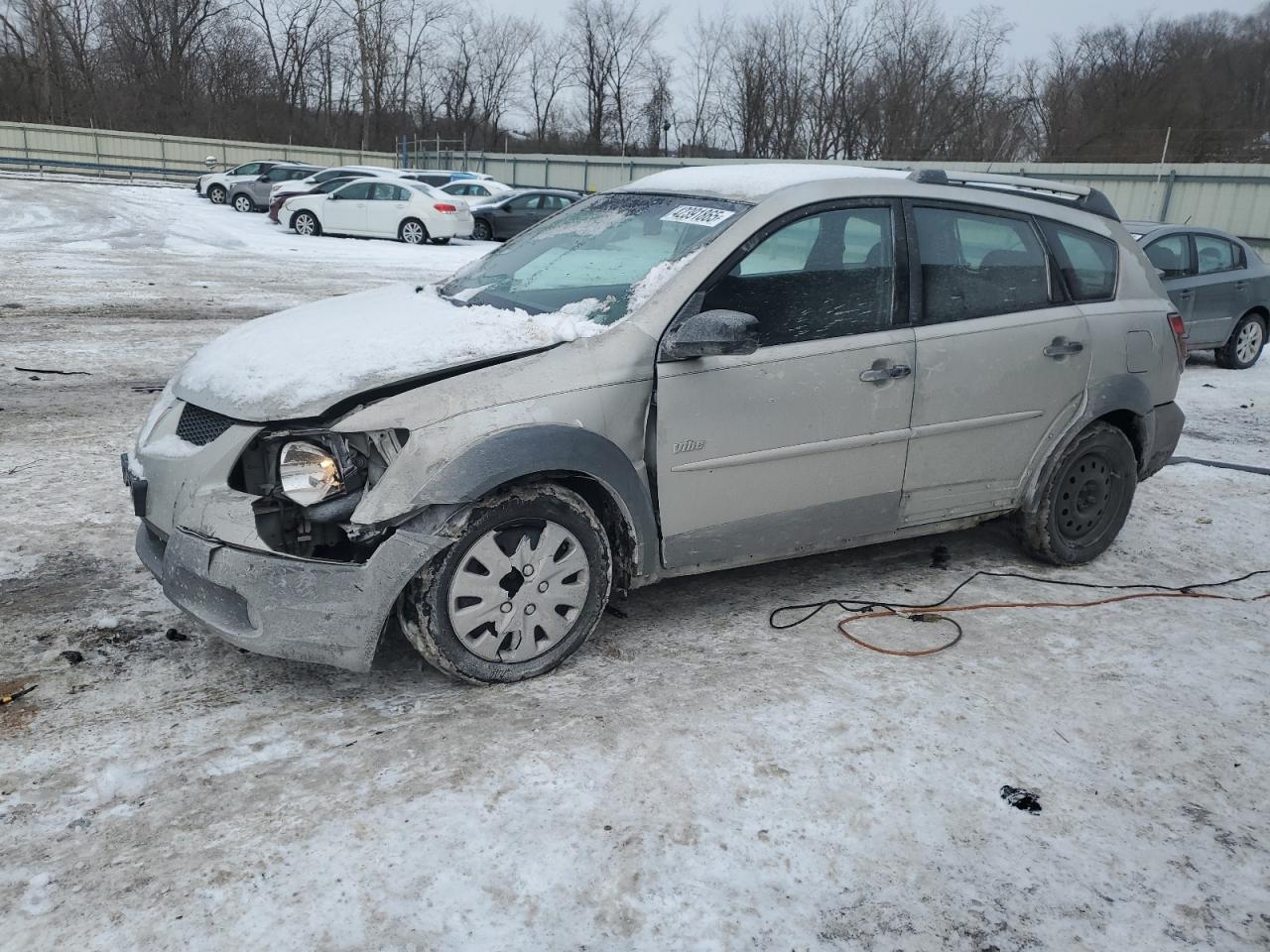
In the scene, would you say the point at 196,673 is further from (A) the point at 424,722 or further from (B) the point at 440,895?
(B) the point at 440,895

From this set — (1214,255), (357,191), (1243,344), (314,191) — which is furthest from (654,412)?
(314,191)

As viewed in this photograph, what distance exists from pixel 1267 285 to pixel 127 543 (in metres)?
11.7

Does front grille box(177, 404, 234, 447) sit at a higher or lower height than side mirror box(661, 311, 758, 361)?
lower

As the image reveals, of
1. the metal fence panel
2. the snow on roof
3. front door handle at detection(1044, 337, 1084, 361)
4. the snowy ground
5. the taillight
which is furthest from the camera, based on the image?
the metal fence panel

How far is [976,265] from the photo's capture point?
14.6 feet

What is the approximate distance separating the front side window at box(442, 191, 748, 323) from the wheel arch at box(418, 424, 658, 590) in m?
0.55

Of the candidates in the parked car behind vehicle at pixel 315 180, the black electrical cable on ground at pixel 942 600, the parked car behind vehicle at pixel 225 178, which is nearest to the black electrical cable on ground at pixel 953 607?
the black electrical cable on ground at pixel 942 600

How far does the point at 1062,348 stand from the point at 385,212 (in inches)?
879

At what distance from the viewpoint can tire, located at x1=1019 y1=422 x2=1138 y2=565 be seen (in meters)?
4.80

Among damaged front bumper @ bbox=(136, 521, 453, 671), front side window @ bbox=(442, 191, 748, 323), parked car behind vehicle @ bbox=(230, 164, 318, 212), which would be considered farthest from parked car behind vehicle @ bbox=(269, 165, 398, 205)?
damaged front bumper @ bbox=(136, 521, 453, 671)

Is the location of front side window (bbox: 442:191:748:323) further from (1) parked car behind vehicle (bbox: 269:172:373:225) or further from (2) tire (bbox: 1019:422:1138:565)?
(1) parked car behind vehicle (bbox: 269:172:373:225)

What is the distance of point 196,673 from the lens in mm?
3553

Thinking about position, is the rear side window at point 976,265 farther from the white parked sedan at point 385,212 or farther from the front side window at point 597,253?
the white parked sedan at point 385,212

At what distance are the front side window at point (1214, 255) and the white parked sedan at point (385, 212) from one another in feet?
55.7
